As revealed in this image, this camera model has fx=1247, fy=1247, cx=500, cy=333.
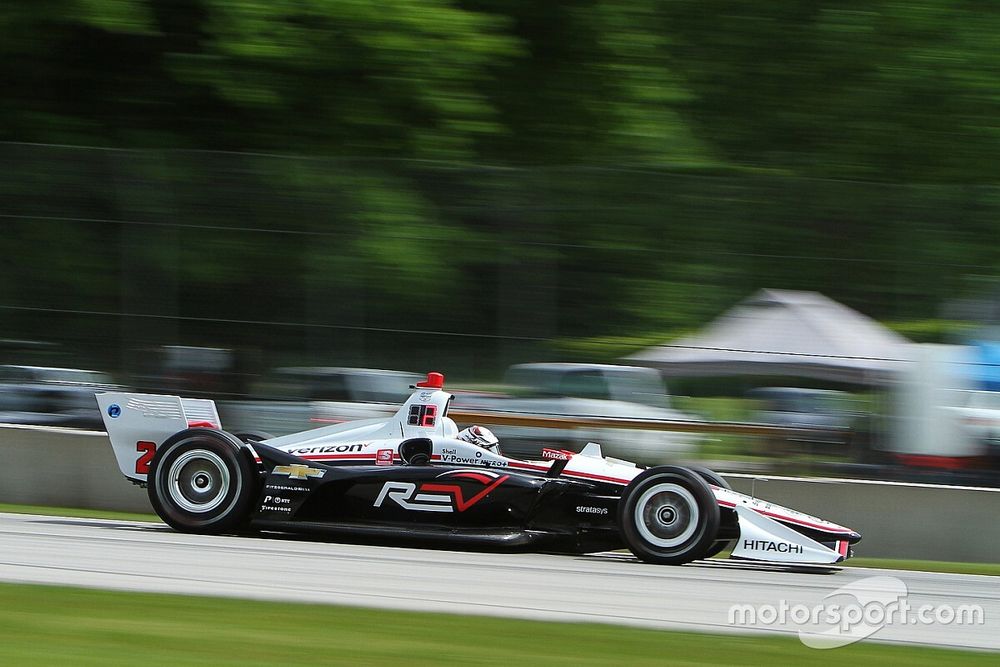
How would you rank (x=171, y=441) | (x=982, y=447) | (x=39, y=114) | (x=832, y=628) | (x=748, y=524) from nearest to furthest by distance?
(x=832, y=628) → (x=748, y=524) → (x=171, y=441) → (x=982, y=447) → (x=39, y=114)

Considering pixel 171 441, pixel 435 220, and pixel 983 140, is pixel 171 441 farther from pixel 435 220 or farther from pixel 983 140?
pixel 983 140

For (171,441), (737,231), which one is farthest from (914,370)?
(171,441)

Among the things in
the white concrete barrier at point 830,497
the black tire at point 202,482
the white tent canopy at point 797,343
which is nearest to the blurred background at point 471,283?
the white tent canopy at point 797,343

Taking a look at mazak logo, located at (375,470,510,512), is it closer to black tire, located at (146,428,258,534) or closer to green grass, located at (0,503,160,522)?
black tire, located at (146,428,258,534)

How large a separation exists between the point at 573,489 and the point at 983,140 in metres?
9.98

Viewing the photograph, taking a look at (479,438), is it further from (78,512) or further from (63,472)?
(63,472)

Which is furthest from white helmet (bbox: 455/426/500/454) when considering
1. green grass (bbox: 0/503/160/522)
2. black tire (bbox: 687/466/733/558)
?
green grass (bbox: 0/503/160/522)

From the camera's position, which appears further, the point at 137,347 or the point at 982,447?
the point at 137,347

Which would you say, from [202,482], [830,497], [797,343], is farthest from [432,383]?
[830,497]

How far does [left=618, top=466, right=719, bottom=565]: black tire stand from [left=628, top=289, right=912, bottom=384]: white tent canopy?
7.34ft

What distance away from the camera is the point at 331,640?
181 inches

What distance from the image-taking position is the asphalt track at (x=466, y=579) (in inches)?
212

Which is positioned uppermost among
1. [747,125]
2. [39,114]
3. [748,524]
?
[747,125]

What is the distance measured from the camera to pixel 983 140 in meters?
15.0
